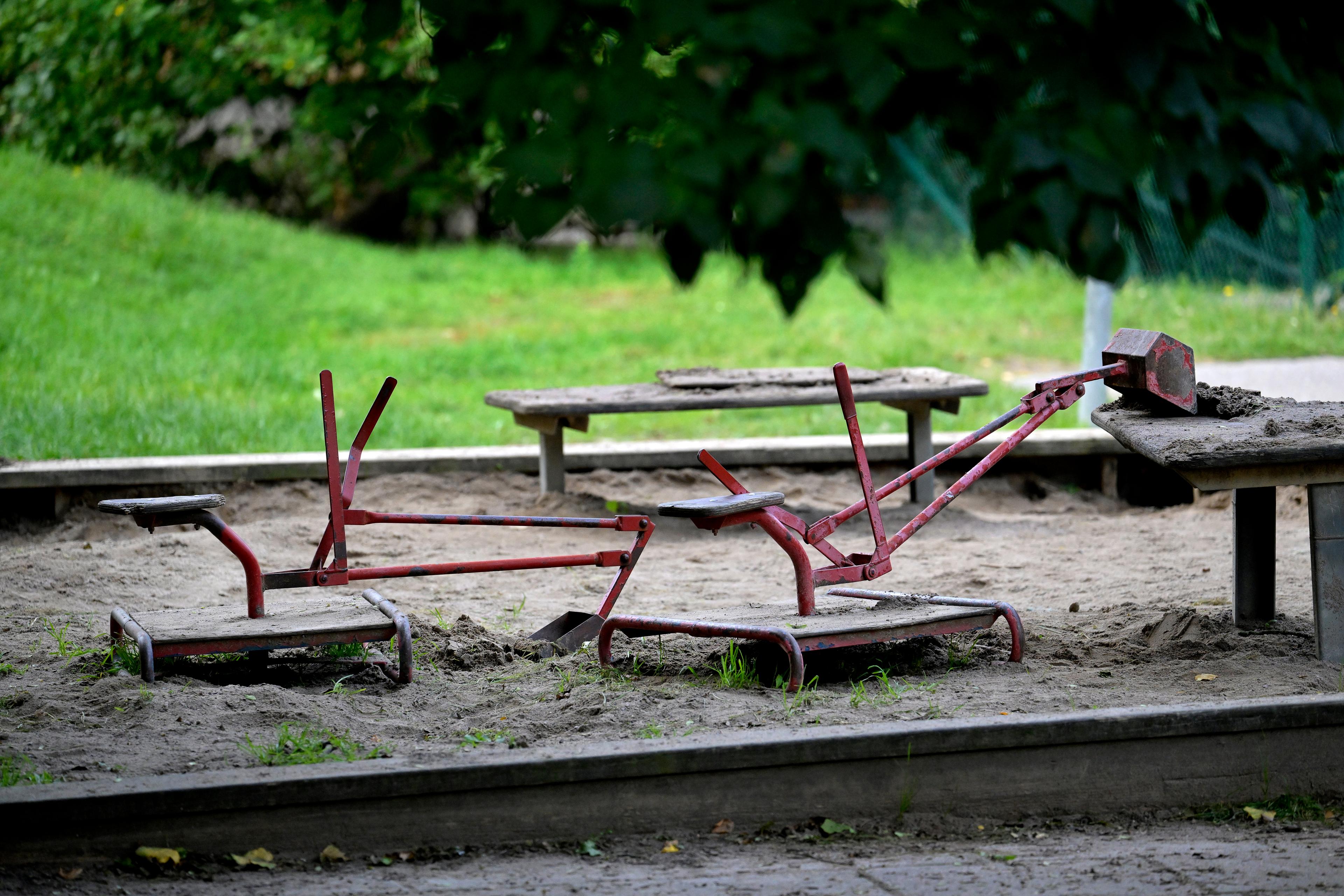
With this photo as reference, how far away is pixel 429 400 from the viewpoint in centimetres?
921

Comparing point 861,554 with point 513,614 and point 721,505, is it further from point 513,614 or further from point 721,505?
point 513,614

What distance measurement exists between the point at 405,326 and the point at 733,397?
6300 millimetres

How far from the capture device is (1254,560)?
4.39 metres

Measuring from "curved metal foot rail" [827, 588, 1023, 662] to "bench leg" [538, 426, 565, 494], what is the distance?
8.67ft

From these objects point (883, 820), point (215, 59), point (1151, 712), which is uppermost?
point (215, 59)

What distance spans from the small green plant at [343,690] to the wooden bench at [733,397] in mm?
2240

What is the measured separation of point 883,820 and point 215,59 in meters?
2.19

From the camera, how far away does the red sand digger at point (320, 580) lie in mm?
3801

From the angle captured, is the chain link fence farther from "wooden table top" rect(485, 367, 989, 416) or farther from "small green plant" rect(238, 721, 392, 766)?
"small green plant" rect(238, 721, 392, 766)

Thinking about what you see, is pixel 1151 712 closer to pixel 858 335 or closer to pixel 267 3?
pixel 267 3

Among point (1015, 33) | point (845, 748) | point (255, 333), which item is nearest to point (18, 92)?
point (845, 748)

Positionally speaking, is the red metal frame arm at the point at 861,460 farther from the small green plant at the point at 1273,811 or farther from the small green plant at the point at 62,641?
the small green plant at the point at 62,641

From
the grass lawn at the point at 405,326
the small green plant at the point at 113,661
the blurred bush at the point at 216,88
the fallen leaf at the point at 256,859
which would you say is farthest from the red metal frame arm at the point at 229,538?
the grass lawn at the point at 405,326

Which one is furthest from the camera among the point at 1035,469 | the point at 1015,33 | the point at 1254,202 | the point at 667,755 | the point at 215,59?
the point at 1035,469
